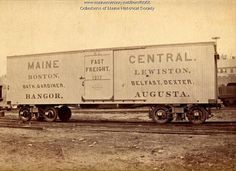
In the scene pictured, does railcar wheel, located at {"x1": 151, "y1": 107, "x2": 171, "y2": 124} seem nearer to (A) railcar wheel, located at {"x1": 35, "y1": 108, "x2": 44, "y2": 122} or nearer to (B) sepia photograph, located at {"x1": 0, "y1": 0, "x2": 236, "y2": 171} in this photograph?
(B) sepia photograph, located at {"x1": 0, "y1": 0, "x2": 236, "y2": 171}

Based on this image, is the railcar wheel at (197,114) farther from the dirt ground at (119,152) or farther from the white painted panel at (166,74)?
the dirt ground at (119,152)

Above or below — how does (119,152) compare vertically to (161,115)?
below

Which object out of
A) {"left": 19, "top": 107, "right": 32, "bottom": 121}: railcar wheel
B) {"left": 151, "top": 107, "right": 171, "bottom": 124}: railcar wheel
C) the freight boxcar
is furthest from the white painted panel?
{"left": 19, "top": 107, "right": 32, "bottom": 121}: railcar wheel

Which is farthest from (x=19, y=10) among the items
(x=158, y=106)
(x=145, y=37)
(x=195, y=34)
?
(x=158, y=106)

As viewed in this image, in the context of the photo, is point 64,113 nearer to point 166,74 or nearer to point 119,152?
point 166,74

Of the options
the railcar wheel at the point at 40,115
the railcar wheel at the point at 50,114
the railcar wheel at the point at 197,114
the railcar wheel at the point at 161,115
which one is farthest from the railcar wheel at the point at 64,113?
the railcar wheel at the point at 197,114

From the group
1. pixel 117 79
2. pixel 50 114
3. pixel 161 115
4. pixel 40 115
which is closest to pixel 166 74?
pixel 161 115
